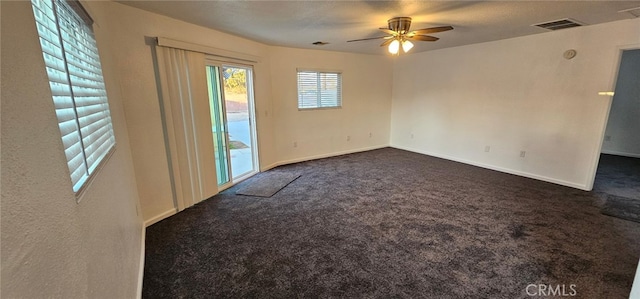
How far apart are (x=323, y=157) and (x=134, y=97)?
374 cm

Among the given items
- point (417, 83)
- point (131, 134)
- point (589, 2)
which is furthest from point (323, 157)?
point (589, 2)

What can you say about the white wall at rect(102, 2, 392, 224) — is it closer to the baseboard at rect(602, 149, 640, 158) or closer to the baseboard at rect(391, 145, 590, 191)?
the baseboard at rect(391, 145, 590, 191)

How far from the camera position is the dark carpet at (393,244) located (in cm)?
199

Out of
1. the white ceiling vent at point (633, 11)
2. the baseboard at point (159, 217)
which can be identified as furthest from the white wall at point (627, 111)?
the baseboard at point (159, 217)

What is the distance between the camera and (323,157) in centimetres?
581

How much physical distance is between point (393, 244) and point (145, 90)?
2960 mm

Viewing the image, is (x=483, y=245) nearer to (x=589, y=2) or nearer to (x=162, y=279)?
(x=589, y=2)

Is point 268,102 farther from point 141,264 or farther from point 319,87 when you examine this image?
point 141,264

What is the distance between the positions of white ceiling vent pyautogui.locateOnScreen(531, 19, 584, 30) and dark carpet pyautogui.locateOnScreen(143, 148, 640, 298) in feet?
7.25

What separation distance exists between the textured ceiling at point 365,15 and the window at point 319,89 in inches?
57.2

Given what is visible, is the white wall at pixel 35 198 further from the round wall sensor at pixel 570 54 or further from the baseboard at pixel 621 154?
the baseboard at pixel 621 154

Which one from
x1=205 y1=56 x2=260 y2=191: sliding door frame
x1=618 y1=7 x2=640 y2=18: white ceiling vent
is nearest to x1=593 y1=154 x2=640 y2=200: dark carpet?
x1=618 y1=7 x2=640 y2=18: white ceiling vent

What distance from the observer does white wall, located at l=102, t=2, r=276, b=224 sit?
8.52 ft

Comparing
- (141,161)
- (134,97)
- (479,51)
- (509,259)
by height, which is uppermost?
(479,51)
